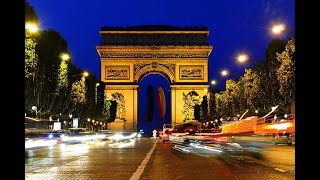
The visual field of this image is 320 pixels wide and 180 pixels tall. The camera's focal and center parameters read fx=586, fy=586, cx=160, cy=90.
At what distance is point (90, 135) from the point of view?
4978 centimetres

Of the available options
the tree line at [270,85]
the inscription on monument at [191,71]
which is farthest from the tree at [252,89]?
the inscription on monument at [191,71]

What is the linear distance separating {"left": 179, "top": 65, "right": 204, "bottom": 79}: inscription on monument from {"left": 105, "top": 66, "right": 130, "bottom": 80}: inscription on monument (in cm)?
859

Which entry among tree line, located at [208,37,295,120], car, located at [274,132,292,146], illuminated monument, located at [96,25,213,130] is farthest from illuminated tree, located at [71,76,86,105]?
car, located at [274,132,292,146]

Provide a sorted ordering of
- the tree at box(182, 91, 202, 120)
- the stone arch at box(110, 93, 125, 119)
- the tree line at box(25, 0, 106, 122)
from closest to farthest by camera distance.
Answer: the tree line at box(25, 0, 106, 122) < the tree at box(182, 91, 202, 120) < the stone arch at box(110, 93, 125, 119)

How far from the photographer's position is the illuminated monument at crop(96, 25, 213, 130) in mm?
90938

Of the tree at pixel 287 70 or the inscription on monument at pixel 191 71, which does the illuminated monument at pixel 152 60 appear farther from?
the tree at pixel 287 70

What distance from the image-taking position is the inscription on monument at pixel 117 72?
91.2m

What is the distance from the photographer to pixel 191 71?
91312 millimetres

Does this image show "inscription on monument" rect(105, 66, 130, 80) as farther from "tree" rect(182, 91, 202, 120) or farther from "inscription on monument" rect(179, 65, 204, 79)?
"tree" rect(182, 91, 202, 120)

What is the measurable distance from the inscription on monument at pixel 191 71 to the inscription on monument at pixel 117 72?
8588mm
